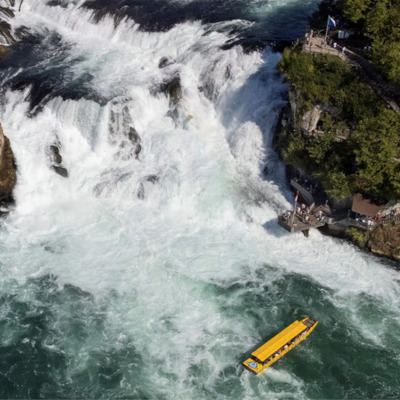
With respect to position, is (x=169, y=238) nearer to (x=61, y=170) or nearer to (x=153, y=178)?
(x=153, y=178)

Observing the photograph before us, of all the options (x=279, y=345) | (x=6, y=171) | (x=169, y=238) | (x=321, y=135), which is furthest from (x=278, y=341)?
(x=6, y=171)

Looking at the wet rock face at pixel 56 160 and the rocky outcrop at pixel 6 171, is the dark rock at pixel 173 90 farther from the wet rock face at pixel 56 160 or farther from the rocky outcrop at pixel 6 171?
the rocky outcrop at pixel 6 171

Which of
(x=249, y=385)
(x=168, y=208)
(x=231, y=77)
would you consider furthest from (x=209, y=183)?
(x=249, y=385)

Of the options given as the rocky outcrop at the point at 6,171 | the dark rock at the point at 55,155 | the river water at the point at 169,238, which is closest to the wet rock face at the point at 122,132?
the river water at the point at 169,238

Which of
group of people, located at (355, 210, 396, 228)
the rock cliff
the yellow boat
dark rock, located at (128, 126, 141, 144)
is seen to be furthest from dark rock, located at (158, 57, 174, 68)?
the yellow boat

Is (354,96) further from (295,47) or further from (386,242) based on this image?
(386,242)

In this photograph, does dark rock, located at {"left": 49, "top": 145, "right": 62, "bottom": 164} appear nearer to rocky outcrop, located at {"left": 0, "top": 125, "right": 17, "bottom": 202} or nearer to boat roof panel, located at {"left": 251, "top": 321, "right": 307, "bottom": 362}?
rocky outcrop, located at {"left": 0, "top": 125, "right": 17, "bottom": 202}
